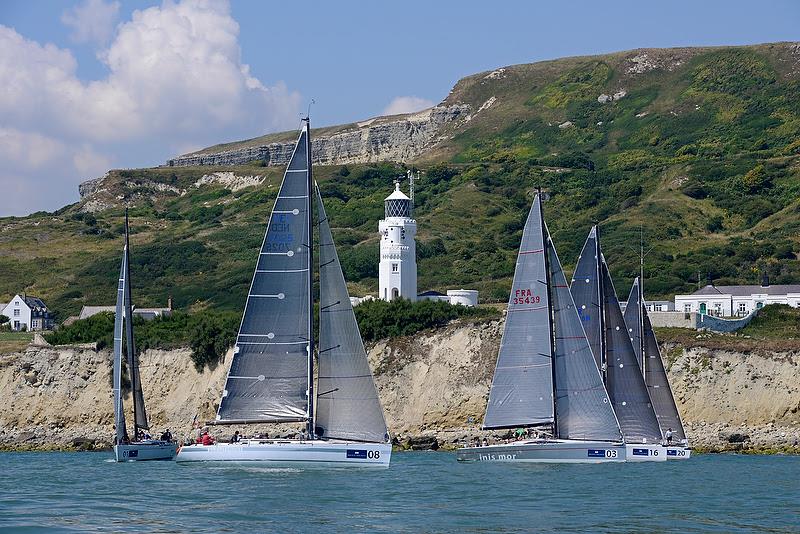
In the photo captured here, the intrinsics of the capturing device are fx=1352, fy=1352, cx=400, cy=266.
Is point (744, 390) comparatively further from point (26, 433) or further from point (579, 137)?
point (579, 137)

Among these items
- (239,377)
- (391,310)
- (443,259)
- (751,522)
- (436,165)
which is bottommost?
(751,522)

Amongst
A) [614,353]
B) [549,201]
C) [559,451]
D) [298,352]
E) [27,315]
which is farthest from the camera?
[549,201]

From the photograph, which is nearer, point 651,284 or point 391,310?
point 391,310

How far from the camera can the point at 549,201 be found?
120 meters

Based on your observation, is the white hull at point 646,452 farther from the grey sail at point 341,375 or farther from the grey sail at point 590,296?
the grey sail at point 341,375

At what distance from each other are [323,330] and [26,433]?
32493 mm

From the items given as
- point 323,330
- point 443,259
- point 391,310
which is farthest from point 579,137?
point 323,330

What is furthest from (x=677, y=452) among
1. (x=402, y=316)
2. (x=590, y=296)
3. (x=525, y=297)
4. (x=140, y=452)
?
(x=402, y=316)

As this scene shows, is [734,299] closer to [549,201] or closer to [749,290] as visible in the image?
[749,290]

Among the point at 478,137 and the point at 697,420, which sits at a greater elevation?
the point at 478,137

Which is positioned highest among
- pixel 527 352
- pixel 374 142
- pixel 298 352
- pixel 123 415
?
pixel 374 142

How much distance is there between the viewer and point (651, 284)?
84250mm

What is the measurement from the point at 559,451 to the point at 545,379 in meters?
2.20

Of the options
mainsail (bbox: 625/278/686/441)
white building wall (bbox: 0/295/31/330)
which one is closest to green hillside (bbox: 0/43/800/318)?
white building wall (bbox: 0/295/31/330)
